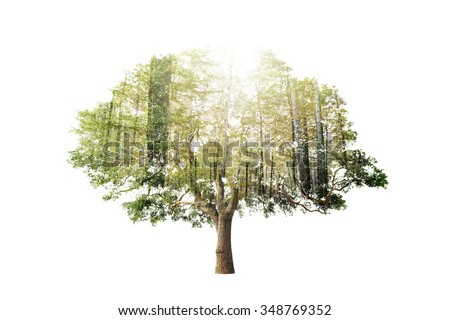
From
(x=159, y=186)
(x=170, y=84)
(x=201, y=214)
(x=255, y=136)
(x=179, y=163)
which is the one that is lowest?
(x=201, y=214)

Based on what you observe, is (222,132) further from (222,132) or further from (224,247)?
(224,247)

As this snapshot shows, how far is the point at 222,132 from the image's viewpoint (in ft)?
47.3

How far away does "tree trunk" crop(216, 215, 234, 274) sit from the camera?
1511 centimetres

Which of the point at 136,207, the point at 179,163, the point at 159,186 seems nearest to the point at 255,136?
the point at 179,163

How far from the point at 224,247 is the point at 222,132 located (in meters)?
5.25

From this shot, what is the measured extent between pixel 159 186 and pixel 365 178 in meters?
8.74

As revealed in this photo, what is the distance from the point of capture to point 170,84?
1412cm

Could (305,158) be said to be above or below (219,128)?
below

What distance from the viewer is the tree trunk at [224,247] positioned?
15109 mm

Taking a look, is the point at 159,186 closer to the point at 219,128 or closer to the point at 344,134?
the point at 219,128

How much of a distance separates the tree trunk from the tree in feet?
0.61

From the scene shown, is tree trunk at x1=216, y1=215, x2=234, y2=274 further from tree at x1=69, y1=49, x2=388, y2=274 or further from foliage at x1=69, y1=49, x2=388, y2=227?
foliage at x1=69, y1=49, x2=388, y2=227

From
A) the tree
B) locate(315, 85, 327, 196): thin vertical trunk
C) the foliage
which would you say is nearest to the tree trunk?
the tree

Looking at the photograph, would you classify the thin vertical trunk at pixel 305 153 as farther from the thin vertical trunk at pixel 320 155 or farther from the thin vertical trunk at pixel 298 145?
the thin vertical trunk at pixel 320 155
